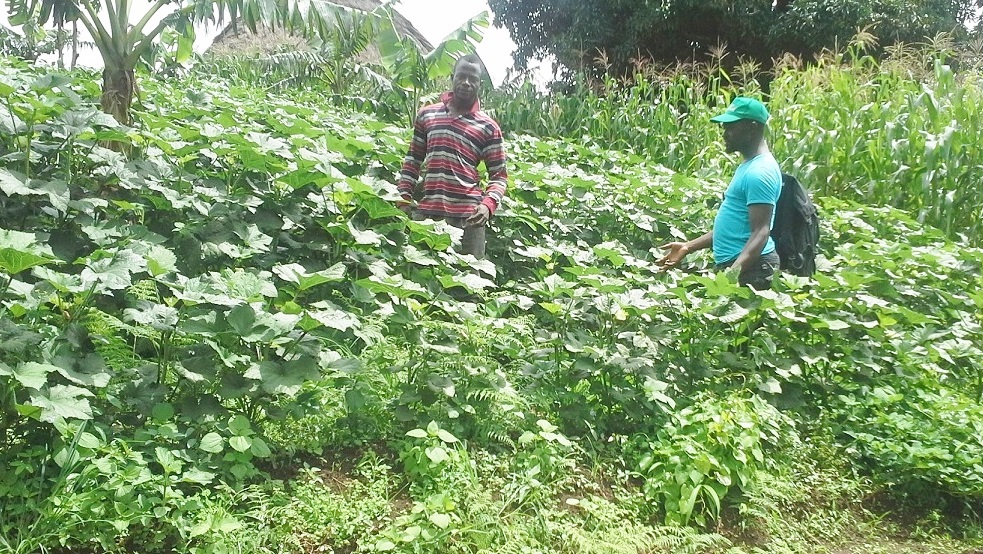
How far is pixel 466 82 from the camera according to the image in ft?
14.5

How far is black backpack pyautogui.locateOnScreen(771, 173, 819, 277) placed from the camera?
13.3 feet

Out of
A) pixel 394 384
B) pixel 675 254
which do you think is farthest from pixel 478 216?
pixel 394 384

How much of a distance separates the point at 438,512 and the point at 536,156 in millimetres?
5534

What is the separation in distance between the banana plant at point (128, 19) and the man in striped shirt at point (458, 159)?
211 centimetres

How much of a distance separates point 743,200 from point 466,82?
1.79m

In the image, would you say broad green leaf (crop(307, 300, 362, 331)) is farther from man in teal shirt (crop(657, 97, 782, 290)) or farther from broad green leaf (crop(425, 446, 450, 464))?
man in teal shirt (crop(657, 97, 782, 290))

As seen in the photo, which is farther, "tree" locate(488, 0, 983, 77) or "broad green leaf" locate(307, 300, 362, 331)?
"tree" locate(488, 0, 983, 77)

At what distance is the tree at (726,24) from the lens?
15.1m

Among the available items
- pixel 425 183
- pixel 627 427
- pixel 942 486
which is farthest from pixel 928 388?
pixel 425 183

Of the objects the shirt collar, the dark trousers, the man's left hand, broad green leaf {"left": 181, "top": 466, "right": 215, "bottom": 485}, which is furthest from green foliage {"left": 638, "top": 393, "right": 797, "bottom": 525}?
the shirt collar

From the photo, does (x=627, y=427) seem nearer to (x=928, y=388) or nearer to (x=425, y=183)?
(x=928, y=388)

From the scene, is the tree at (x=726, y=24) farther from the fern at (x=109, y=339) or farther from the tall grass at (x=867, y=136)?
the fern at (x=109, y=339)

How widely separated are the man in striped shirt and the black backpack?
169 centimetres

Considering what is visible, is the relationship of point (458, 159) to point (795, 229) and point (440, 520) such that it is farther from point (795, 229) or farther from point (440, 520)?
point (440, 520)
